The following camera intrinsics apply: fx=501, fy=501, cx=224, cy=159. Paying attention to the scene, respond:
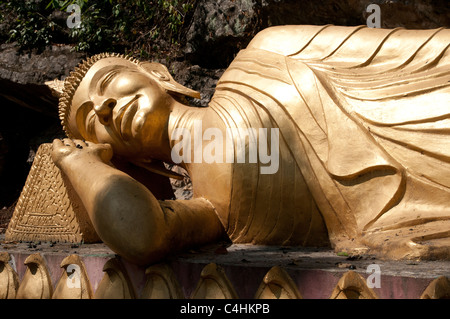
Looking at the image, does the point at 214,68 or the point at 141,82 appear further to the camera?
the point at 214,68

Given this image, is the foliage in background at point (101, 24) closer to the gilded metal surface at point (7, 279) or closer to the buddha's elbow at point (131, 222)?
the gilded metal surface at point (7, 279)

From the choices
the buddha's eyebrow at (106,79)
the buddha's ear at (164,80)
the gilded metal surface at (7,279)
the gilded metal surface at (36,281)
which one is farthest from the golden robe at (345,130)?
the gilded metal surface at (7,279)

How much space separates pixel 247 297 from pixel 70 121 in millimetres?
1682

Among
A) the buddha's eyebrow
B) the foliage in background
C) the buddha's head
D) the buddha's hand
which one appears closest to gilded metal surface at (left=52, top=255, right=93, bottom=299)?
the buddha's hand

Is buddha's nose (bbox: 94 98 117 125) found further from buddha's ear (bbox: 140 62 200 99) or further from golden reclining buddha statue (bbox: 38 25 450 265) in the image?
buddha's ear (bbox: 140 62 200 99)

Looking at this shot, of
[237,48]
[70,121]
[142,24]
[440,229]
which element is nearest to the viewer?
[440,229]

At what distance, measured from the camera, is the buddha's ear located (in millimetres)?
2680

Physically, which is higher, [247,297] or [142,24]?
[142,24]

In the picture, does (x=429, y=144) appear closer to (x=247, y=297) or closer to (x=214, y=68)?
(x=247, y=297)

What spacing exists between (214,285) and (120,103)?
1.31 meters

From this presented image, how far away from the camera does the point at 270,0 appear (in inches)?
157

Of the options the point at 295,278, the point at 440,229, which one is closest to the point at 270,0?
the point at 440,229

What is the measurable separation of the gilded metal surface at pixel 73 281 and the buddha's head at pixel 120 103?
2.82 ft

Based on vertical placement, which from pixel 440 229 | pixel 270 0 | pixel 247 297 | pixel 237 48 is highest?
pixel 270 0
